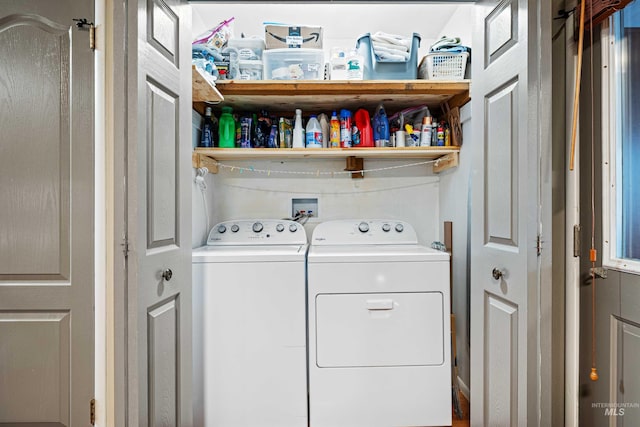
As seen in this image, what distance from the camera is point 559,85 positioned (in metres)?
1.23

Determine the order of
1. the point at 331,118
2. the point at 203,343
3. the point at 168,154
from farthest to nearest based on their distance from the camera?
1. the point at 331,118
2. the point at 203,343
3. the point at 168,154

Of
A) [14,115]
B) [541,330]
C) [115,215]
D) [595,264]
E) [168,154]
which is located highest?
[14,115]

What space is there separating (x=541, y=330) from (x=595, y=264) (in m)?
0.28

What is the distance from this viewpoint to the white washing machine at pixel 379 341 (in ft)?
6.21

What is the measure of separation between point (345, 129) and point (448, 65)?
26.5 inches

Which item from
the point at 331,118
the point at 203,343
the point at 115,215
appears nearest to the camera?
the point at 115,215

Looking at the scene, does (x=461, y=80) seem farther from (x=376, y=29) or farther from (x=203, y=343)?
(x=203, y=343)

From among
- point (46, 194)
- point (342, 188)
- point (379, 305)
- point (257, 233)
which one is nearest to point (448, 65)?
point (342, 188)

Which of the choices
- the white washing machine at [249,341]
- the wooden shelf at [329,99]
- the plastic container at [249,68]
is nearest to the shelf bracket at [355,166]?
the wooden shelf at [329,99]

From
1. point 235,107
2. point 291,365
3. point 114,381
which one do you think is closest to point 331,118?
point 235,107

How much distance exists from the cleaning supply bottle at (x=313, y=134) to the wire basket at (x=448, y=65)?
0.71m

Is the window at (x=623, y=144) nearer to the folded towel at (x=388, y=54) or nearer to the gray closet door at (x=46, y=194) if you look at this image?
the folded towel at (x=388, y=54)

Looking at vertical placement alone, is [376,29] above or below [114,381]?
above

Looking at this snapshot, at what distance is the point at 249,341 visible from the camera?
1883 millimetres
